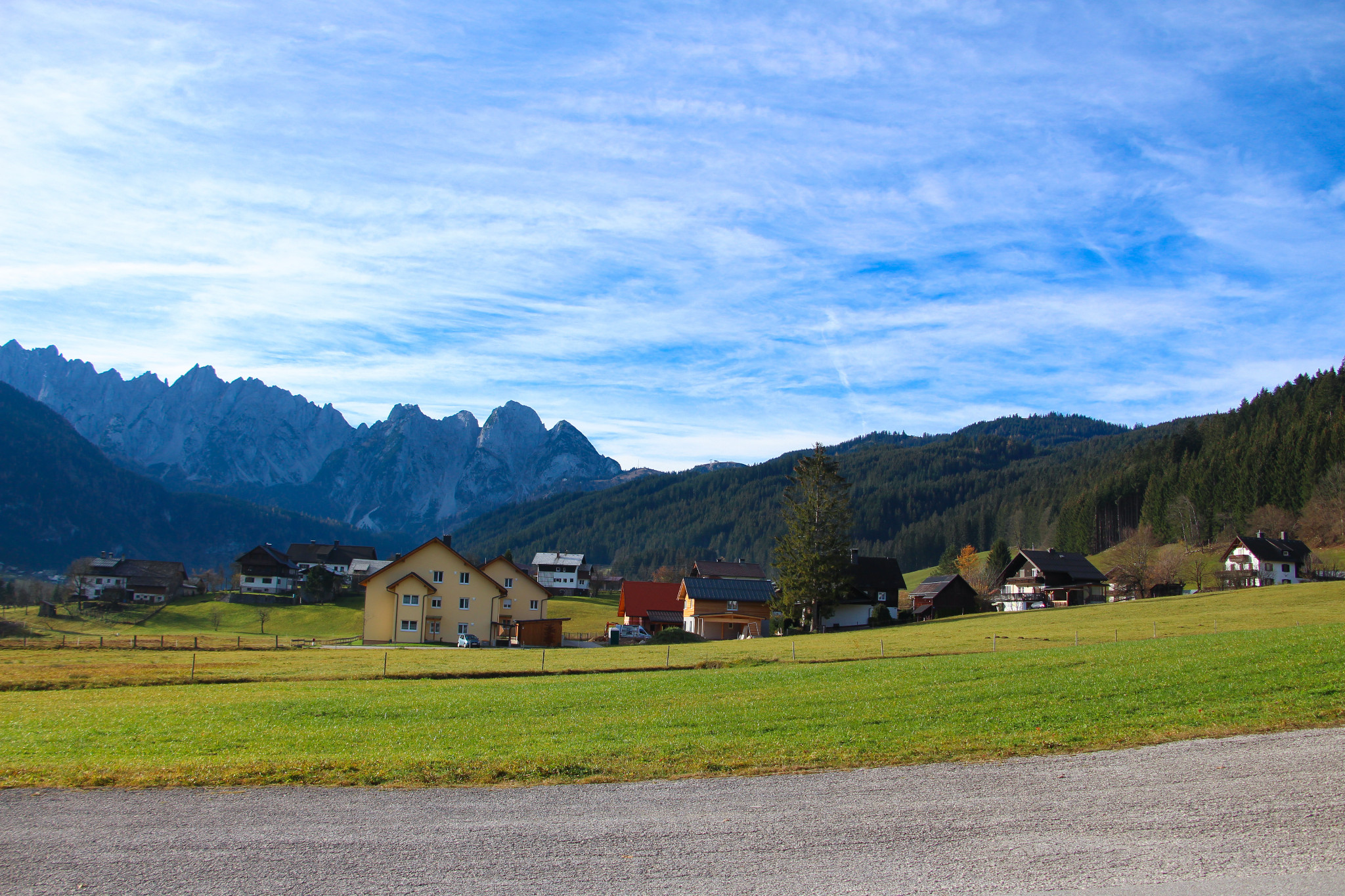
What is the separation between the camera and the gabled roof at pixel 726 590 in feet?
264

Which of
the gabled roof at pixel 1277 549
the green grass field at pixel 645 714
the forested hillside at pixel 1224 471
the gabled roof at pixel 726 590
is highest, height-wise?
the forested hillside at pixel 1224 471

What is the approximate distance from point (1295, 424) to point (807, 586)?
8540cm

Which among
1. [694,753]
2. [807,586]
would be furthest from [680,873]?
[807,586]

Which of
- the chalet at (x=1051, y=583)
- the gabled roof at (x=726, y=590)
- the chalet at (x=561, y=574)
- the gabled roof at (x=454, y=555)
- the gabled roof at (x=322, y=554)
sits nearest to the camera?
the gabled roof at (x=454, y=555)

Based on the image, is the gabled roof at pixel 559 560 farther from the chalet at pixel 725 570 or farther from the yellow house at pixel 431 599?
the yellow house at pixel 431 599

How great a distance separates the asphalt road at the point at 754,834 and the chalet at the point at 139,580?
4195 inches

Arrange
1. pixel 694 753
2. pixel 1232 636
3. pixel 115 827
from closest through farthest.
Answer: pixel 115 827, pixel 694 753, pixel 1232 636

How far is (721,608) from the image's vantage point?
80.4 m

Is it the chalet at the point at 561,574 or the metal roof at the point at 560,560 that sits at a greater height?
the metal roof at the point at 560,560

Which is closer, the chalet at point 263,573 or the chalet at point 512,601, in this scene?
the chalet at point 512,601

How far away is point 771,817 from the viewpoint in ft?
34.2

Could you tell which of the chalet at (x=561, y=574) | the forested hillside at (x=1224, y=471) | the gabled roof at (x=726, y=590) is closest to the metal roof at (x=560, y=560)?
the chalet at (x=561, y=574)

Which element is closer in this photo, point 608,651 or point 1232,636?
point 1232,636

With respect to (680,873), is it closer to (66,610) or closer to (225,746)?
(225,746)
